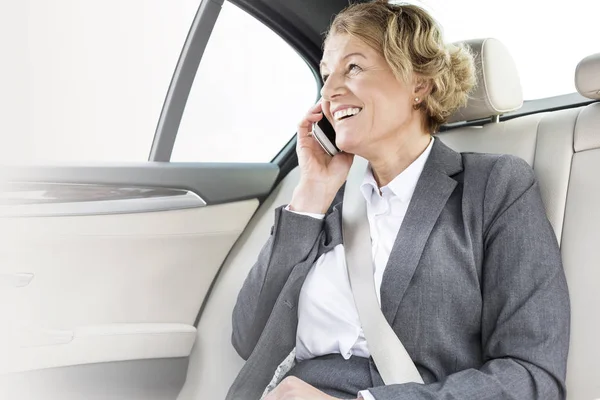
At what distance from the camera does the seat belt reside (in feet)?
4.47

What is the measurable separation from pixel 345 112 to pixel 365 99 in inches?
2.5

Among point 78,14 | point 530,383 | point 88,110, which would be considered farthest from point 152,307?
point 530,383

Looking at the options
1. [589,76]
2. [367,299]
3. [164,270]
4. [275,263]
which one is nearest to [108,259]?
[164,270]

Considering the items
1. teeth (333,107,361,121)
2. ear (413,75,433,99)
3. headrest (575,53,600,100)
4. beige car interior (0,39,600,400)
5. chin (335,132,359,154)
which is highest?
headrest (575,53,600,100)

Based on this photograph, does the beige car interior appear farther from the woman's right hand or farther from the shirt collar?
the woman's right hand

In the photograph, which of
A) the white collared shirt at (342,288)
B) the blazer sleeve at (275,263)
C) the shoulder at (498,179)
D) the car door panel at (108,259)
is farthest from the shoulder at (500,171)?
the car door panel at (108,259)

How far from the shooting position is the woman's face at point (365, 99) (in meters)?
1.54

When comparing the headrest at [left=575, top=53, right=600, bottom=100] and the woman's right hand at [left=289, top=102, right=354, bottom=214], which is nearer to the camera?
the headrest at [left=575, top=53, right=600, bottom=100]

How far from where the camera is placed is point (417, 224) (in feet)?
4.76

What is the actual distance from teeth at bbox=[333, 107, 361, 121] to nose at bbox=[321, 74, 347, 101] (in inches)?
1.5

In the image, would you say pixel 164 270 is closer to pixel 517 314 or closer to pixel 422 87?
pixel 422 87

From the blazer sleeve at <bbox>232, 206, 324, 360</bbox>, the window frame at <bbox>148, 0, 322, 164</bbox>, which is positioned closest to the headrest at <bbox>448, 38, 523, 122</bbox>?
the blazer sleeve at <bbox>232, 206, 324, 360</bbox>

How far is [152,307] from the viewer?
1930 mm

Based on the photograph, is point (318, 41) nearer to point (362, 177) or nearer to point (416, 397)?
point (362, 177)
